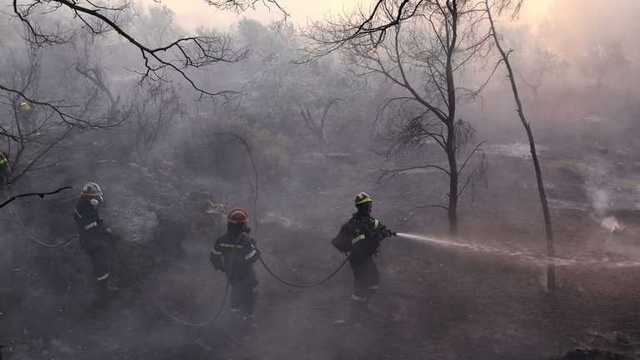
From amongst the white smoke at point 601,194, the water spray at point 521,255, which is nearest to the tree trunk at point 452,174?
the water spray at point 521,255

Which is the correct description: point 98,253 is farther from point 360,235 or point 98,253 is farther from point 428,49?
point 428,49

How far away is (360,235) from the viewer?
7293 mm

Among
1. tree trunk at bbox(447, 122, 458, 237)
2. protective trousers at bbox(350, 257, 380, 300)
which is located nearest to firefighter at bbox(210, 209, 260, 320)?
protective trousers at bbox(350, 257, 380, 300)

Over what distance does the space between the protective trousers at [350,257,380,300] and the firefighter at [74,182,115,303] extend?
3.75 metres

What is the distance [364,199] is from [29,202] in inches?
267

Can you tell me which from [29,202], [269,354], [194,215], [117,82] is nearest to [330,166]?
[194,215]

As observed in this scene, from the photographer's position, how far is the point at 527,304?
783cm

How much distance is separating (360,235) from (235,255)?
177cm

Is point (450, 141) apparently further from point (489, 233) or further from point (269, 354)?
point (269, 354)

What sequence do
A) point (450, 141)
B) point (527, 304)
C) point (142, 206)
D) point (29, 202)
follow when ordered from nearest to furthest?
1. point (527, 304)
2. point (450, 141)
3. point (29, 202)
4. point (142, 206)

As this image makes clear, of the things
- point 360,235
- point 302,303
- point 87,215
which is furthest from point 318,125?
point 87,215

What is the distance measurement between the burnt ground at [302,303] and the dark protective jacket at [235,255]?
862 mm

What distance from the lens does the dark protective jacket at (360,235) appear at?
7340mm

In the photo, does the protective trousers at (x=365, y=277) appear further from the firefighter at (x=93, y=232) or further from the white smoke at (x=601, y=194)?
the white smoke at (x=601, y=194)
